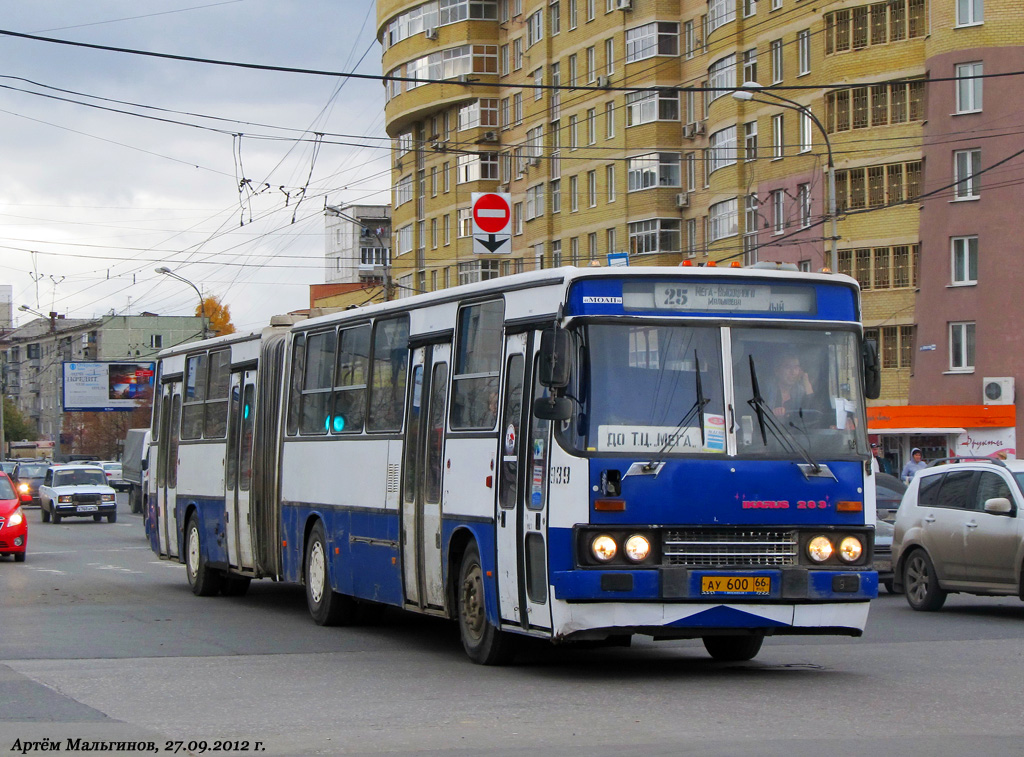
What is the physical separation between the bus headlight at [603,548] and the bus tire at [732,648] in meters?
2.31

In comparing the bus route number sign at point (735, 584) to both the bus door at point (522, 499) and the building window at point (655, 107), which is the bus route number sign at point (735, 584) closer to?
the bus door at point (522, 499)

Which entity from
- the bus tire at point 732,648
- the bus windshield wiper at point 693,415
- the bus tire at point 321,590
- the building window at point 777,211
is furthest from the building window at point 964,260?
the bus windshield wiper at point 693,415

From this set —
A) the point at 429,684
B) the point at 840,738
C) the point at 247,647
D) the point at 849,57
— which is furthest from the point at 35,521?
the point at 840,738

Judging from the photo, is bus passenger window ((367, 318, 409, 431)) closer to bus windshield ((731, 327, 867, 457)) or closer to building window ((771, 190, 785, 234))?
bus windshield ((731, 327, 867, 457))

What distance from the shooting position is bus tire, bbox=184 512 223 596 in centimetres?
2062

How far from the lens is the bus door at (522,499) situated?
11.4m

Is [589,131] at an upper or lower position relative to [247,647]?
upper

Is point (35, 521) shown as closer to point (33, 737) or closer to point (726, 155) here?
point (726, 155)

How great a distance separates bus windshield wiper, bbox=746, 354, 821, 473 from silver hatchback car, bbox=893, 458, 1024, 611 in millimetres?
6314

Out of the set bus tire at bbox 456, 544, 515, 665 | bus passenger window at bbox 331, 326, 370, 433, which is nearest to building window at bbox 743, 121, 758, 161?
bus passenger window at bbox 331, 326, 370, 433

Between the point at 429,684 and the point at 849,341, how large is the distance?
12.9ft

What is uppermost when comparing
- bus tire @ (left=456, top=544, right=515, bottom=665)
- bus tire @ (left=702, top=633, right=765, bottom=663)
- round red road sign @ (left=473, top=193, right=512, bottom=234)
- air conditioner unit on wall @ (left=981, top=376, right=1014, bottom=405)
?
round red road sign @ (left=473, top=193, right=512, bottom=234)

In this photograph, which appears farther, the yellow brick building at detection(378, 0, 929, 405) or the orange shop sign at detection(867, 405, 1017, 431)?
the yellow brick building at detection(378, 0, 929, 405)

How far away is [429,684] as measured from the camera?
37.7ft
